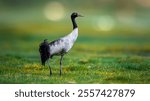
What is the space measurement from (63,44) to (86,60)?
299mm

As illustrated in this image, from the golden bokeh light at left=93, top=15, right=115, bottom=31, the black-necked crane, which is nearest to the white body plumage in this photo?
the black-necked crane

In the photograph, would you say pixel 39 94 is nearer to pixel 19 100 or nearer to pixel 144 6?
pixel 19 100

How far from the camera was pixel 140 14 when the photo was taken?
5.25m

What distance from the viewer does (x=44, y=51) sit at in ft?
16.8

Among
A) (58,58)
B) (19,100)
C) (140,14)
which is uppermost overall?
(140,14)

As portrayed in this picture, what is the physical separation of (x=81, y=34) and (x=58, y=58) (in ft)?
1.00

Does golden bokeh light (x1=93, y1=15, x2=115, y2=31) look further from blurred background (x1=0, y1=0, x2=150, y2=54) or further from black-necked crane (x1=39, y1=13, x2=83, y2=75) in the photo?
black-necked crane (x1=39, y1=13, x2=83, y2=75)

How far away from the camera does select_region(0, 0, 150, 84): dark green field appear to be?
5.21 meters

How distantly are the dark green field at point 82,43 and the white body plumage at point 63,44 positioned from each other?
9cm

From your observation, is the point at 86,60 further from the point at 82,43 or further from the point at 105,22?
the point at 105,22

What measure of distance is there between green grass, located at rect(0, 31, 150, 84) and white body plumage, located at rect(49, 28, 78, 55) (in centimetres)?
9

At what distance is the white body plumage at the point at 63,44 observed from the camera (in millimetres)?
5133

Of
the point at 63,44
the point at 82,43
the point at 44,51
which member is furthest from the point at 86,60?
the point at 44,51

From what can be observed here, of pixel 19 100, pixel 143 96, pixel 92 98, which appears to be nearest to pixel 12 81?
pixel 19 100
